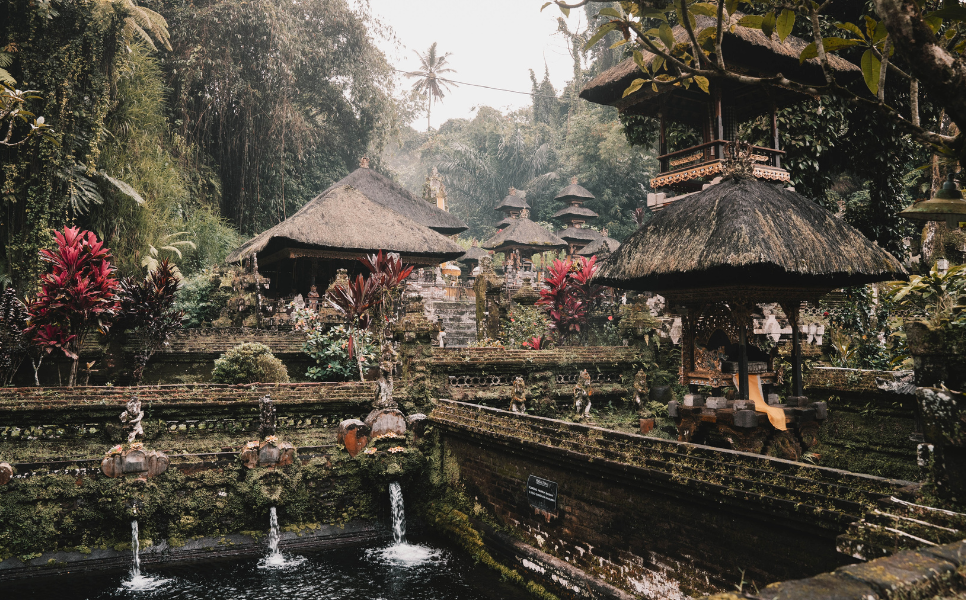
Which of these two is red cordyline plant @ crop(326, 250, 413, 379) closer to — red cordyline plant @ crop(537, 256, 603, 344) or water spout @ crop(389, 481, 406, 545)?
water spout @ crop(389, 481, 406, 545)

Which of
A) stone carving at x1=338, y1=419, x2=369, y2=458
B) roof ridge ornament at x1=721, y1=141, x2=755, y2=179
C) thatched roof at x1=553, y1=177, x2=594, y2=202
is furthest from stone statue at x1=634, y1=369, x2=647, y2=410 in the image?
thatched roof at x1=553, y1=177, x2=594, y2=202

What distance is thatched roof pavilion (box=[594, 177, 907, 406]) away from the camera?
6176 mm

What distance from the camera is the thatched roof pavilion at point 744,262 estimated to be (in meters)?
6.18

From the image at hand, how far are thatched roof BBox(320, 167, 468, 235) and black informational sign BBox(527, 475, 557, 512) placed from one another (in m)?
17.8

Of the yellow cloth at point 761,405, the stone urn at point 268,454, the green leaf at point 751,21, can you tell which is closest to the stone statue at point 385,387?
the stone urn at point 268,454

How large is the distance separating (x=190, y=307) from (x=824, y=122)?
15.7 metres

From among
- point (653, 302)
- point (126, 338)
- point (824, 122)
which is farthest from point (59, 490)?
point (824, 122)

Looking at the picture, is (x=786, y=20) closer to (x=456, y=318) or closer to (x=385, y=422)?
(x=385, y=422)

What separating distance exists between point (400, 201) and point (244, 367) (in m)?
15.6

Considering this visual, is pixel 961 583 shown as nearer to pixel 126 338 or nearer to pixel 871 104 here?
pixel 871 104

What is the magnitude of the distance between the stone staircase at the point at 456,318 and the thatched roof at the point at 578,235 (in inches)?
599

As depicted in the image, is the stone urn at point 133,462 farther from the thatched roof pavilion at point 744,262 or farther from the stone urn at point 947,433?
the stone urn at point 947,433

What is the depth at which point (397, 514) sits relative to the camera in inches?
298

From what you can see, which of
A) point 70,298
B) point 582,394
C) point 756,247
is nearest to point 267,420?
point 70,298
